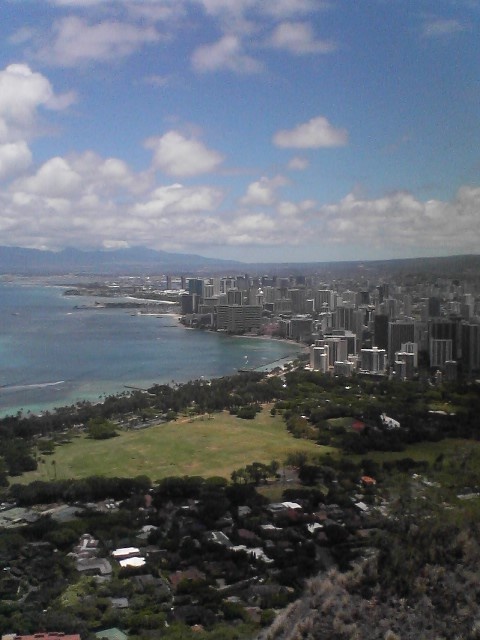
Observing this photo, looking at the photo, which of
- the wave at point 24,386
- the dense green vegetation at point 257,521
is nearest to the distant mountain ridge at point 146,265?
the dense green vegetation at point 257,521

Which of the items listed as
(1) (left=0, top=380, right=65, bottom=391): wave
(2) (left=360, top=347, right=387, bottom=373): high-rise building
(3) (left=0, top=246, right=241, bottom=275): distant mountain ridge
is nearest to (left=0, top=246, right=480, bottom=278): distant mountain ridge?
(3) (left=0, top=246, right=241, bottom=275): distant mountain ridge

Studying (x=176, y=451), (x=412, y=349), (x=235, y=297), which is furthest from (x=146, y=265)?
(x=176, y=451)

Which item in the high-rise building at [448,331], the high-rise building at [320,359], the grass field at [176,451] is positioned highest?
the high-rise building at [448,331]

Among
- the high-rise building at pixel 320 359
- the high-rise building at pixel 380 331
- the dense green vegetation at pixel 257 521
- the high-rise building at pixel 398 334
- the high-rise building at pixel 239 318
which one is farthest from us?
Result: the high-rise building at pixel 239 318

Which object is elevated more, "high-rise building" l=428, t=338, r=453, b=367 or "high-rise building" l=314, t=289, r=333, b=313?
"high-rise building" l=314, t=289, r=333, b=313

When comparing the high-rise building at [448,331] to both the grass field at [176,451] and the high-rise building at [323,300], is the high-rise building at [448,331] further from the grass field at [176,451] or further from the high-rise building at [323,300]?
the high-rise building at [323,300]

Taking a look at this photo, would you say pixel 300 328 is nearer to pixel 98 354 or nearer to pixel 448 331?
pixel 98 354

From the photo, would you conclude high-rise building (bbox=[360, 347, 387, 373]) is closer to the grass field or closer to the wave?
the grass field
